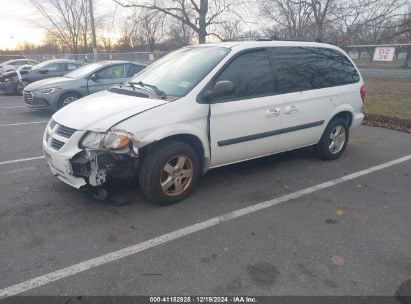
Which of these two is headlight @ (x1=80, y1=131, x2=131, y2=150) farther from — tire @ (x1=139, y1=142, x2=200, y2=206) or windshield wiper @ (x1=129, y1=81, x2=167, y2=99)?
windshield wiper @ (x1=129, y1=81, x2=167, y2=99)

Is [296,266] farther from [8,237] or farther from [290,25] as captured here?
[290,25]

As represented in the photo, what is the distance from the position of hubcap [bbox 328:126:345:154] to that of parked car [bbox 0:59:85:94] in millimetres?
11144

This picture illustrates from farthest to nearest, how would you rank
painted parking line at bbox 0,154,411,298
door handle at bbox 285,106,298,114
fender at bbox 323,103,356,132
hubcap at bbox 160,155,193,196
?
1. fender at bbox 323,103,356,132
2. door handle at bbox 285,106,298,114
3. hubcap at bbox 160,155,193,196
4. painted parking line at bbox 0,154,411,298

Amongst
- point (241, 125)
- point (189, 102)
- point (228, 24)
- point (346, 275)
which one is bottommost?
point (346, 275)

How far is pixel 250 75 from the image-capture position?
14.3ft

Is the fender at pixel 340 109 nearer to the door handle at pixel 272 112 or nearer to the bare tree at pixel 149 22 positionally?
the door handle at pixel 272 112

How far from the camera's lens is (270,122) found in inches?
178

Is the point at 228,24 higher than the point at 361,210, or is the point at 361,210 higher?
the point at 228,24

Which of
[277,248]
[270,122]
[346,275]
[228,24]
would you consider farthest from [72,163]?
[228,24]

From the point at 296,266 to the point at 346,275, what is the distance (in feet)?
1.29

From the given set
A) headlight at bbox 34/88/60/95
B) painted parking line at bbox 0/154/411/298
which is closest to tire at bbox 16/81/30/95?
headlight at bbox 34/88/60/95

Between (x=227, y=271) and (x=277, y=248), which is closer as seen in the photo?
(x=227, y=271)

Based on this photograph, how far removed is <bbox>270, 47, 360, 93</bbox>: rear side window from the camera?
15.4 feet

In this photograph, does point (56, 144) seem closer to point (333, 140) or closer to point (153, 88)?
point (153, 88)
